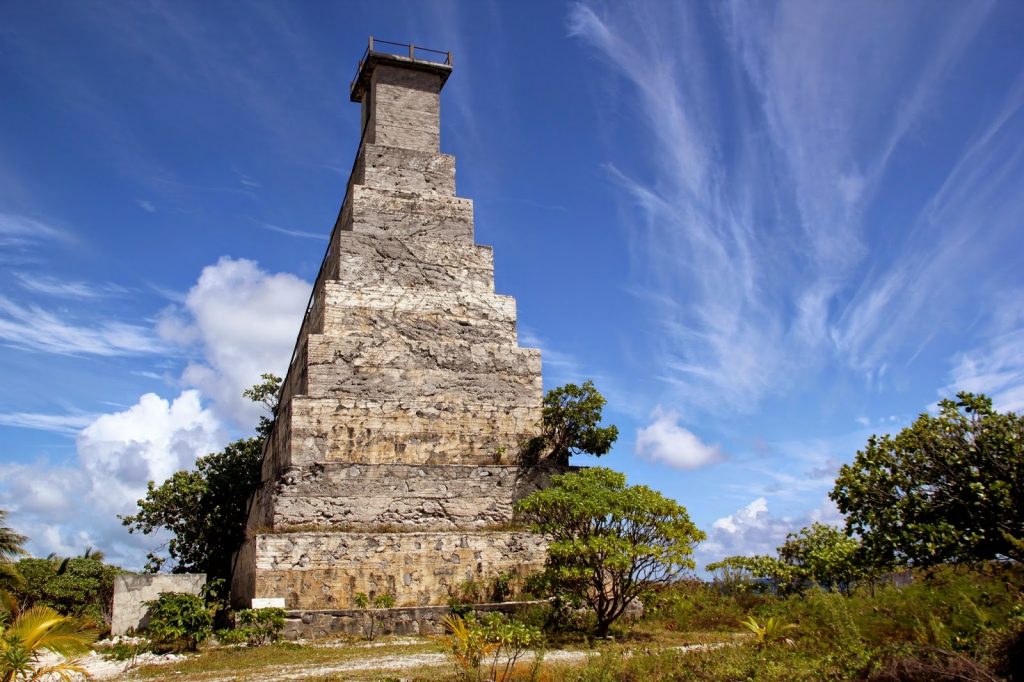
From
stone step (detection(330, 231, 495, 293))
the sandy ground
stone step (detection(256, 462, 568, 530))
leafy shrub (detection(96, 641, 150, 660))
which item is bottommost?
the sandy ground

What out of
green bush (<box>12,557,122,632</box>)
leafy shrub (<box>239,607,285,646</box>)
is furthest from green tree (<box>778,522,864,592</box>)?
green bush (<box>12,557,122,632</box>)

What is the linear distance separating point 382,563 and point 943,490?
36.6 ft

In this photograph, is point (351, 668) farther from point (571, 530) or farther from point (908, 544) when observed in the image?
point (908, 544)

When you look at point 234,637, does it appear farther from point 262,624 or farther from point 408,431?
point 408,431

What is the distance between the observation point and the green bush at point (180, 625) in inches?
528

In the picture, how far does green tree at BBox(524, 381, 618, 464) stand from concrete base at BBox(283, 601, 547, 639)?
479 cm

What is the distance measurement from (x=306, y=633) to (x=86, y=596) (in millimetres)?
18187

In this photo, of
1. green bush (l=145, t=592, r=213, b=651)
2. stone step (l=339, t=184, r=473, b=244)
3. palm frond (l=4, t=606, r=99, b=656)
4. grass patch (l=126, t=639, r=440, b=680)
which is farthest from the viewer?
stone step (l=339, t=184, r=473, b=244)

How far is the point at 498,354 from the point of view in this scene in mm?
20062

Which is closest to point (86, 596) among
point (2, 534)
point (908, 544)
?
point (2, 534)

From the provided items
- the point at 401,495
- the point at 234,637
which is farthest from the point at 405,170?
the point at 234,637

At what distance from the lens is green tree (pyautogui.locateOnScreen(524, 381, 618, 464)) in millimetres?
19156

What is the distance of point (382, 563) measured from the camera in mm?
16562

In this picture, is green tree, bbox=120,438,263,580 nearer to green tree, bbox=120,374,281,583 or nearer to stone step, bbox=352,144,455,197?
green tree, bbox=120,374,281,583
